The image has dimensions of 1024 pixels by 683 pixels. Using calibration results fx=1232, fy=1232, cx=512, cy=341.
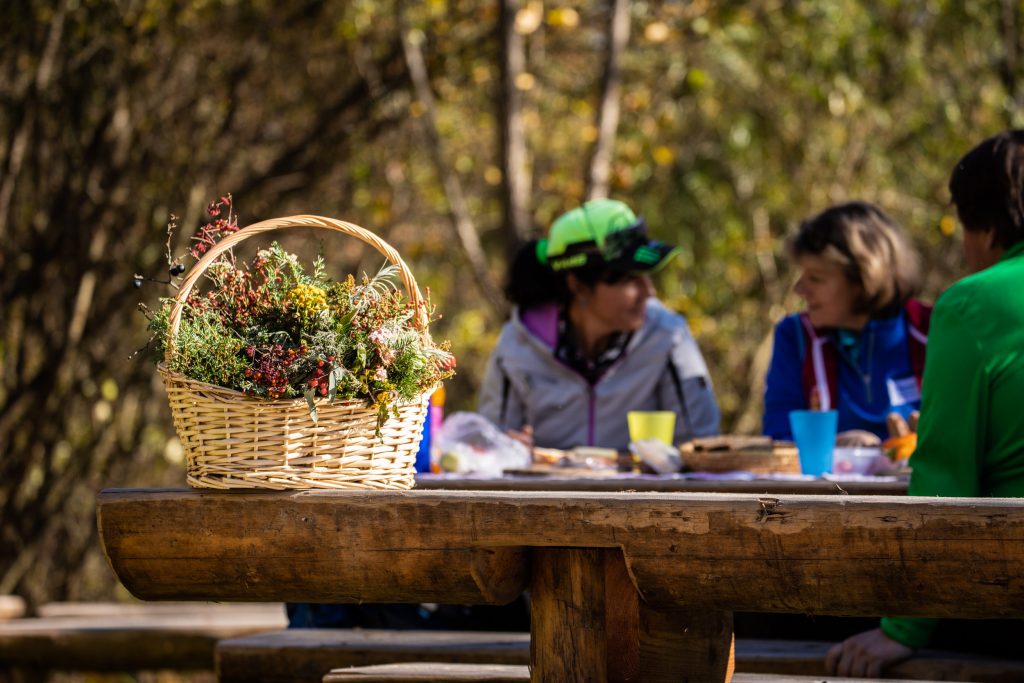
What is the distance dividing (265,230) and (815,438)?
1.51 metres

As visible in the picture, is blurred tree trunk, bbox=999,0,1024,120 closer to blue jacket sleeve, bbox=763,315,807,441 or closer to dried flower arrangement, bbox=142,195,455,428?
blue jacket sleeve, bbox=763,315,807,441

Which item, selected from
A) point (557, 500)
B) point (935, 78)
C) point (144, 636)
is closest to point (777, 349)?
point (557, 500)

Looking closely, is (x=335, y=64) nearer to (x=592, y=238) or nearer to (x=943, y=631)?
(x=592, y=238)

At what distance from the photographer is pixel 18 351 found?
18.8 feet

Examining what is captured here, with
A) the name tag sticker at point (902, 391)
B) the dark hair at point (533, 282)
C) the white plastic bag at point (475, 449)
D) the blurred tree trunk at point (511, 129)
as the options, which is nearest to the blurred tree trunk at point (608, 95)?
the blurred tree trunk at point (511, 129)

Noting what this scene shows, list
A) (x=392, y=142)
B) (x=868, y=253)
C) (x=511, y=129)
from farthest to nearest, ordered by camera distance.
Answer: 1. (x=392, y=142)
2. (x=511, y=129)
3. (x=868, y=253)

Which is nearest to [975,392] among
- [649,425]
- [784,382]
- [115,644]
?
[649,425]

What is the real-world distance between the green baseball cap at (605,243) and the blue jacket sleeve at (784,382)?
0.45m

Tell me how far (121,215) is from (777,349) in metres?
3.42

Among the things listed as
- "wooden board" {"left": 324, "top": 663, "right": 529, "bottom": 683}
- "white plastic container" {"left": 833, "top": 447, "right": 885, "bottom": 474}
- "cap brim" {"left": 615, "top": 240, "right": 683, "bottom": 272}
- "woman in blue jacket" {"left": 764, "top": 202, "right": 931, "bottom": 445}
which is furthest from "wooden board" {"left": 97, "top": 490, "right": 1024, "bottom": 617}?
"cap brim" {"left": 615, "top": 240, "right": 683, "bottom": 272}

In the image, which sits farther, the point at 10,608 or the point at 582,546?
the point at 10,608

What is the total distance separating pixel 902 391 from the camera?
3.75 meters

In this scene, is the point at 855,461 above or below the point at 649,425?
below

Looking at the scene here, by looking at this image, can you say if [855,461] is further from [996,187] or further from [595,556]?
[595,556]
